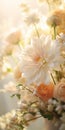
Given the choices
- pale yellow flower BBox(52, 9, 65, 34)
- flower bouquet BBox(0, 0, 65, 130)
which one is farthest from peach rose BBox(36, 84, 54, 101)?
pale yellow flower BBox(52, 9, 65, 34)

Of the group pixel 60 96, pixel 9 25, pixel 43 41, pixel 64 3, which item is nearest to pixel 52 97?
pixel 60 96

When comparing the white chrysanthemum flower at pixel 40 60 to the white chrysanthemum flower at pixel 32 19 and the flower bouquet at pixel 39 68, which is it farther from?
the white chrysanthemum flower at pixel 32 19

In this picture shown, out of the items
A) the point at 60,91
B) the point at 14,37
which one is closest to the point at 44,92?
the point at 60,91

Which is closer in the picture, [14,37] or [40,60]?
[40,60]

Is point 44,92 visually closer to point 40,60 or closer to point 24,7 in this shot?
point 40,60

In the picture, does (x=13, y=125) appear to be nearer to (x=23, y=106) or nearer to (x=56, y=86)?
(x=23, y=106)

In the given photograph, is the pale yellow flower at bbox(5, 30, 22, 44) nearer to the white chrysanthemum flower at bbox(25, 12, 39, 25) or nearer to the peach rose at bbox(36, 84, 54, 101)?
the white chrysanthemum flower at bbox(25, 12, 39, 25)

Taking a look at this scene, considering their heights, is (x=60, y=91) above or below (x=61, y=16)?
below
